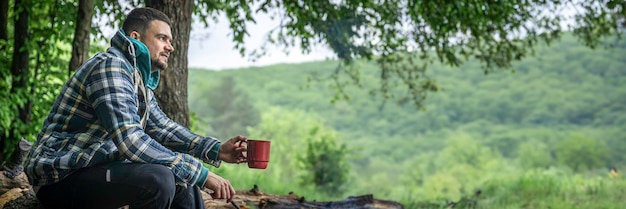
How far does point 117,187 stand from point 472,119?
104581mm

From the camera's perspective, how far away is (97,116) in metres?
3.67

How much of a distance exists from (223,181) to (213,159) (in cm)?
42

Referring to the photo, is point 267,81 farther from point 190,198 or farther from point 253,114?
point 190,198

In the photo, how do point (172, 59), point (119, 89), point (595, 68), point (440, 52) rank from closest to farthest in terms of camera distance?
point (119, 89) → point (172, 59) → point (440, 52) → point (595, 68)

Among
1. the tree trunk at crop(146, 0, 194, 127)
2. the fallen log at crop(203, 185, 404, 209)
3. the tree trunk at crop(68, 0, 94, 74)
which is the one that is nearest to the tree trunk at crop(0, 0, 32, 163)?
the tree trunk at crop(68, 0, 94, 74)

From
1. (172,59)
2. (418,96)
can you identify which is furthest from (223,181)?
(418,96)

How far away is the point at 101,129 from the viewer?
12.1 feet

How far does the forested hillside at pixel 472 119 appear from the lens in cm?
9419

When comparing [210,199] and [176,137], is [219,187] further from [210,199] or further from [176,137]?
[210,199]

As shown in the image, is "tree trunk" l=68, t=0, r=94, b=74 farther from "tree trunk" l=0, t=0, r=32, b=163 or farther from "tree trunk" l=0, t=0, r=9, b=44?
"tree trunk" l=0, t=0, r=9, b=44

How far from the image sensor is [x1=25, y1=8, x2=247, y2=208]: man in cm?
352

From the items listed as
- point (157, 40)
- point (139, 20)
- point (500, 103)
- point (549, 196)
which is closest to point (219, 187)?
point (157, 40)

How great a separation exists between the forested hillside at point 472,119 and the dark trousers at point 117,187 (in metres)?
83.8

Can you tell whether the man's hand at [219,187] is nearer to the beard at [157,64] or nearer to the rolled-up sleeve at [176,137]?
the rolled-up sleeve at [176,137]
